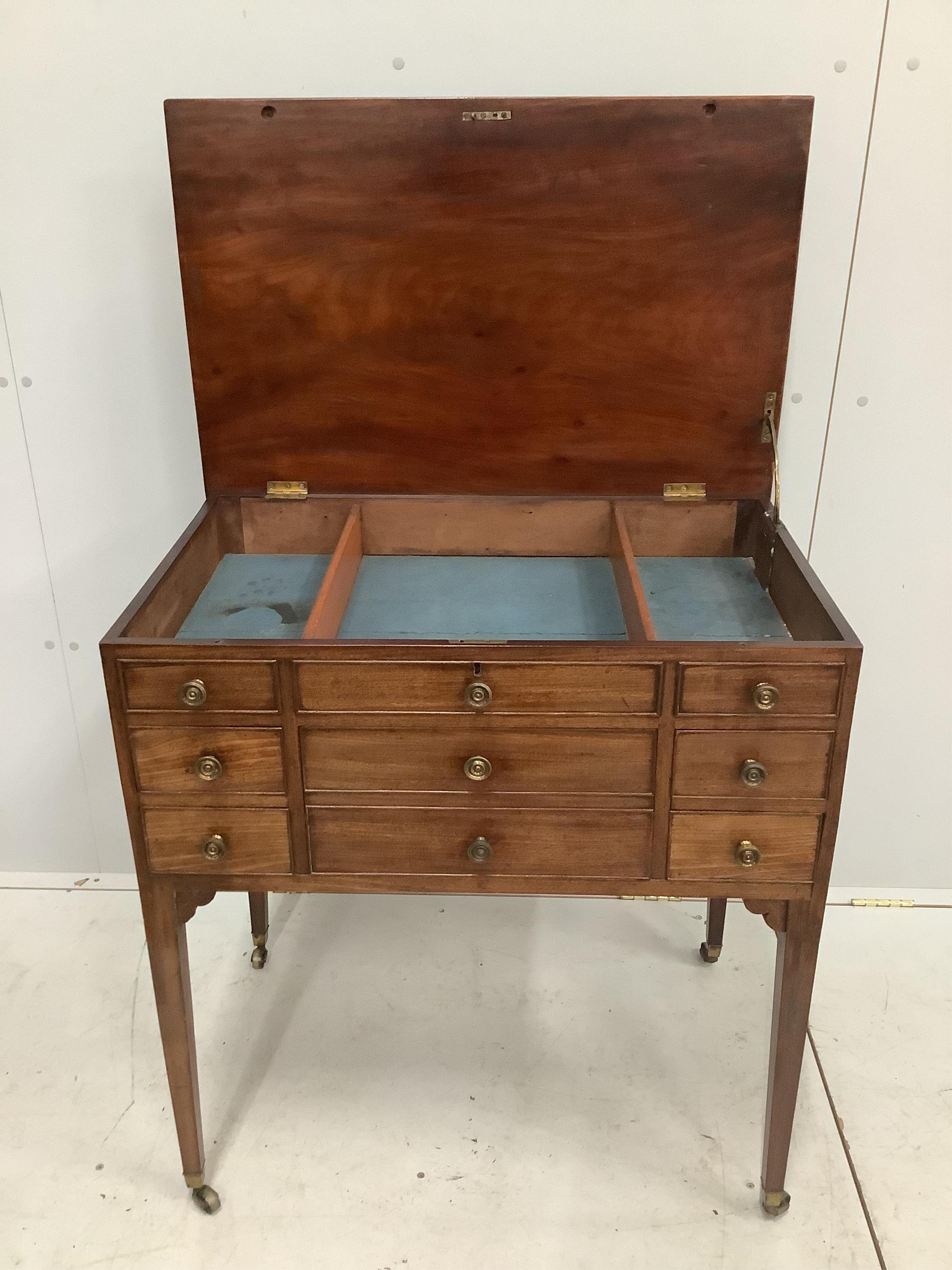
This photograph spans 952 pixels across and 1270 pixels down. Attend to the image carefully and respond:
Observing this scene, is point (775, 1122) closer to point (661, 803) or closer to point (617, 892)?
point (617, 892)

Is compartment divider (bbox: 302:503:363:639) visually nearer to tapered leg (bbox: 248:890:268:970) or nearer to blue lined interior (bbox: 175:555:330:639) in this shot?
blue lined interior (bbox: 175:555:330:639)

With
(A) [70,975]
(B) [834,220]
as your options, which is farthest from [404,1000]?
(B) [834,220]

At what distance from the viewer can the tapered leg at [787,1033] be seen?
1495 mm

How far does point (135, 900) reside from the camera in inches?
94.8

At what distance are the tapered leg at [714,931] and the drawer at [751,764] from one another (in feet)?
2.56

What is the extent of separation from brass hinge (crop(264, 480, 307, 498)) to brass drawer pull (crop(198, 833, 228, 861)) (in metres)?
0.62

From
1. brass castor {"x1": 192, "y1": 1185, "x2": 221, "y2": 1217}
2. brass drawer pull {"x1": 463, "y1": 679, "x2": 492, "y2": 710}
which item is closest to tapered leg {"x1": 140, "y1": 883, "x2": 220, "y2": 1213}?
brass castor {"x1": 192, "y1": 1185, "x2": 221, "y2": 1217}

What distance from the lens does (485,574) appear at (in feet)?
5.78

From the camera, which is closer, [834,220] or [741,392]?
[741,392]

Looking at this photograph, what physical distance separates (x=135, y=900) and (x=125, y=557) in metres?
0.81

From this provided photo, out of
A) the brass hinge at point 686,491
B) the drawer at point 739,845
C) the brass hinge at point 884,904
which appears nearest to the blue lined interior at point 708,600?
the brass hinge at point 686,491

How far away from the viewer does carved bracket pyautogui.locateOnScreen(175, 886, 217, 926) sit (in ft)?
5.03

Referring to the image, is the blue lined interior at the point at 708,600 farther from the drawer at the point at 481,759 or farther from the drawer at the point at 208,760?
the drawer at the point at 208,760

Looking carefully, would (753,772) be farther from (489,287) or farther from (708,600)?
(489,287)
